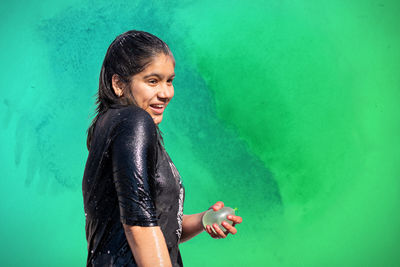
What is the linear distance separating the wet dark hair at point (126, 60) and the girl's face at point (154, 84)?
1 centimetres

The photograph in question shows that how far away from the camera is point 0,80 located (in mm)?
3256

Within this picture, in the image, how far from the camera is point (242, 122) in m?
3.15

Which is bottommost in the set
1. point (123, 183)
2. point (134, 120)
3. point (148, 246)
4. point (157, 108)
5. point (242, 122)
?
point (148, 246)

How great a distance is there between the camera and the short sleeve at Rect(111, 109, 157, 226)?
87 cm

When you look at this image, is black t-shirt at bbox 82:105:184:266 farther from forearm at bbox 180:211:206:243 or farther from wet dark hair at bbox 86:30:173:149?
forearm at bbox 180:211:206:243

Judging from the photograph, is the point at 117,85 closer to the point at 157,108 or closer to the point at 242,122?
the point at 157,108

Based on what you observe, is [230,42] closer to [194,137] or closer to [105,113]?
[194,137]

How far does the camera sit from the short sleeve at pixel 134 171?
2.85ft

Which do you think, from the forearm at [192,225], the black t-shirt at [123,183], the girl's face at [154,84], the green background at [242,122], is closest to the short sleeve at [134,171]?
the black t-shirt at [123,183]

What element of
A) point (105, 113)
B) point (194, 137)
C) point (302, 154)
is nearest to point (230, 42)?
point (194, 137)

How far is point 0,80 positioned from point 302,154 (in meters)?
2.27

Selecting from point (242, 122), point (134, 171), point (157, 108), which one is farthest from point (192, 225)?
point (242, 122)

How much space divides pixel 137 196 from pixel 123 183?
4 centimetres

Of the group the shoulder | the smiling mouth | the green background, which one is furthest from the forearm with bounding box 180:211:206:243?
the green background
